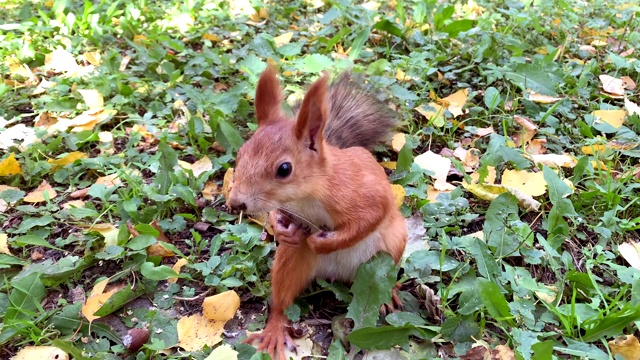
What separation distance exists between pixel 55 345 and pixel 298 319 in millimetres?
668

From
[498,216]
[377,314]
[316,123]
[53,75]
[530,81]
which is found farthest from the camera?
[53,75]

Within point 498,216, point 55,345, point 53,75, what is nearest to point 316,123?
point 498,216

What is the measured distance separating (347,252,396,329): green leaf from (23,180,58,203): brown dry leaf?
4.16 ft

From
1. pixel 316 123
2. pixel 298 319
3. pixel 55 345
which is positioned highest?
pixel 316 123

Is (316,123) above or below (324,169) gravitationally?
above

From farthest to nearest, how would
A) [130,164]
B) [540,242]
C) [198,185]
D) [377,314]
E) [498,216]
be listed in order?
1. [130,164]
2. [198,185]
3. [498,216]
4. [540,242]
5. [377,314]

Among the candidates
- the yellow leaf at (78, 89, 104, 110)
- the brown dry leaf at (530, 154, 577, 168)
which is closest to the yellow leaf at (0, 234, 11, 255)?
the yellow leaf at (78, 89, 104, 110)

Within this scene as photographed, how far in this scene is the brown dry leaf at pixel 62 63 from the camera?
2.78 m

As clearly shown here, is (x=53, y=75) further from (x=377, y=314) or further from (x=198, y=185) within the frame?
(x=377, y=314)

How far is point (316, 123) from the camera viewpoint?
1.32 metres

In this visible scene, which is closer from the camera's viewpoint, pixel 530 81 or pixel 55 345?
pixel 55 345

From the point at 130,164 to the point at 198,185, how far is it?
1.20 feet

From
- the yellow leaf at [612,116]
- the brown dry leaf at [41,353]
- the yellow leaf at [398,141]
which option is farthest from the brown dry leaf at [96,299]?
the yellow leaf at [612,116]

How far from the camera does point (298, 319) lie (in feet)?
4.99
